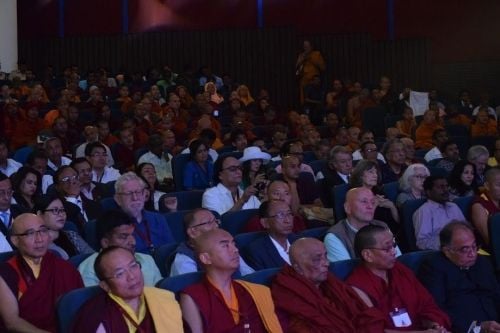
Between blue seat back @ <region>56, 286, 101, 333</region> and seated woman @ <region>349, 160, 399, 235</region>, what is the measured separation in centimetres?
269

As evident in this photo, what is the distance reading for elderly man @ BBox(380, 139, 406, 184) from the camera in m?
7.69

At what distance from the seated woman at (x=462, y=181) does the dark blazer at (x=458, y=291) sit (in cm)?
197

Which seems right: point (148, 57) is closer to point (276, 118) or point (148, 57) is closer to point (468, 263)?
point (276, 118)

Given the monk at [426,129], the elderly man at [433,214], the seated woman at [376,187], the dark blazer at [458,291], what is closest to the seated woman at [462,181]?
the seated woman at [376,187]

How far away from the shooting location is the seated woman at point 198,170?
781 centimetres

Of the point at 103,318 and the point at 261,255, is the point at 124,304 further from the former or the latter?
the point at 261,255

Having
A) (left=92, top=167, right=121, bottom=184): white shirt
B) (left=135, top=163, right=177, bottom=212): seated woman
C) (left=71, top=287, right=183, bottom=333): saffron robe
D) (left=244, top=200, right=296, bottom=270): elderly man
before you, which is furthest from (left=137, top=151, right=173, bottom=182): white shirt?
(left=71, top=287, right=183, bottom=333): saffron robe

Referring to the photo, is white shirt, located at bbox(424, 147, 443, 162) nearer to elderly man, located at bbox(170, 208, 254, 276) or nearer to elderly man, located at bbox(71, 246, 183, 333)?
elderly man, located at bbox(170, 208, 254, 276)

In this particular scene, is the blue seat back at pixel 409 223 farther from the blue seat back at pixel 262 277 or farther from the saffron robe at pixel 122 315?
the saffron robe at pixel 122 315

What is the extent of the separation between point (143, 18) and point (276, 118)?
15.2ft

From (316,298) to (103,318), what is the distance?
1049mm

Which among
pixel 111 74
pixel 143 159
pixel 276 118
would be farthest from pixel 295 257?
pixel 111 74

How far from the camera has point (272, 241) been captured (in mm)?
5137

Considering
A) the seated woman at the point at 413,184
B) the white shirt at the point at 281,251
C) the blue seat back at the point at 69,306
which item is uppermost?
the seated woman at the point at 413,184
